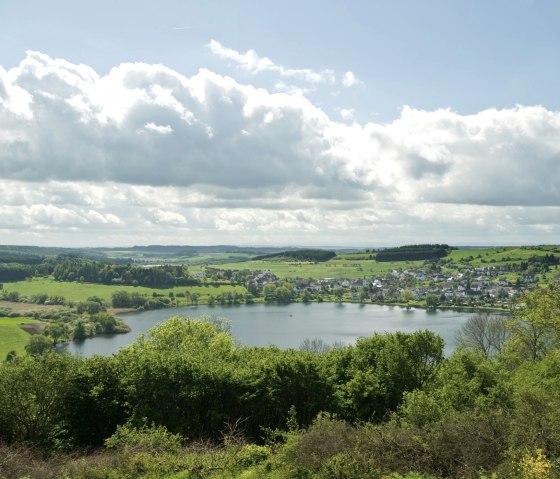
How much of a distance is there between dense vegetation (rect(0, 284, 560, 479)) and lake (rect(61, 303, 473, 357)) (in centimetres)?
4996

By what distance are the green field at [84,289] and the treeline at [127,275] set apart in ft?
19.3

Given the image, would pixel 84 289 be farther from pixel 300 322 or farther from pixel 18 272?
pixel 300 322

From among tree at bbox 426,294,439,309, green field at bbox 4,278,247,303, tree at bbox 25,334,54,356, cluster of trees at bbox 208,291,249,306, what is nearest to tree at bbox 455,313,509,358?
tree at bbox 25,334,54,356

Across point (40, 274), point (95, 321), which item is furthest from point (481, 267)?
point (40, 274)

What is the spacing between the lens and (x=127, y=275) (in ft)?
586

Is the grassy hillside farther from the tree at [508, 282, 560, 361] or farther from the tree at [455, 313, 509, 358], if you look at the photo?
the tree at [508, 282, 560, 361]

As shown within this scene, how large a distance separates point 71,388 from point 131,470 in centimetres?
820

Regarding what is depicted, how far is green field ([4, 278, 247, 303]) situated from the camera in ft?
491

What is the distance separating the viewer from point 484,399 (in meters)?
19.8

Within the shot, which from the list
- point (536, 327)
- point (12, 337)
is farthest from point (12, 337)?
point (536, 327)

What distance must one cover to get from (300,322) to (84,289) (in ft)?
266

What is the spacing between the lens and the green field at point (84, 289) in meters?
150

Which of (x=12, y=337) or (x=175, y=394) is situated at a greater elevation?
(x=175, y=394)

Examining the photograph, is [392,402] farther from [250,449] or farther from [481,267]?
[481,267]
